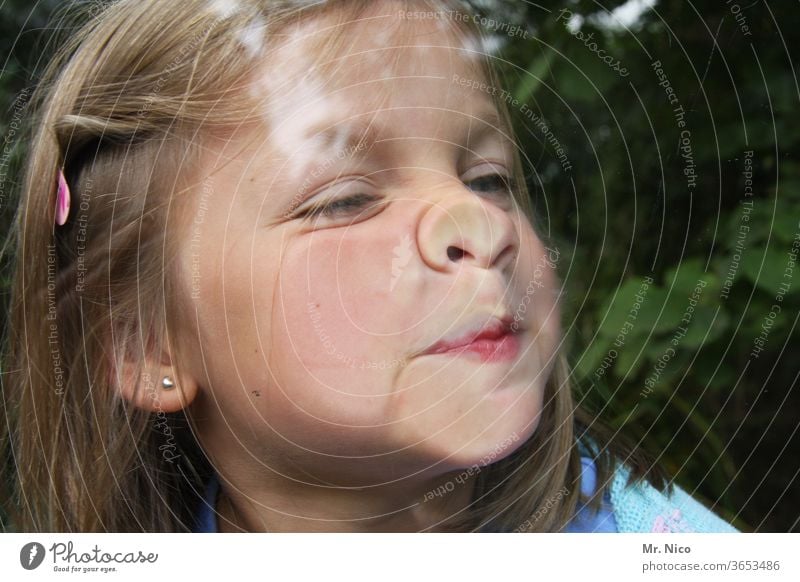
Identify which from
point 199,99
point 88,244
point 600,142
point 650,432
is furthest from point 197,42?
point 650,432

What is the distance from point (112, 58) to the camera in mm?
613
